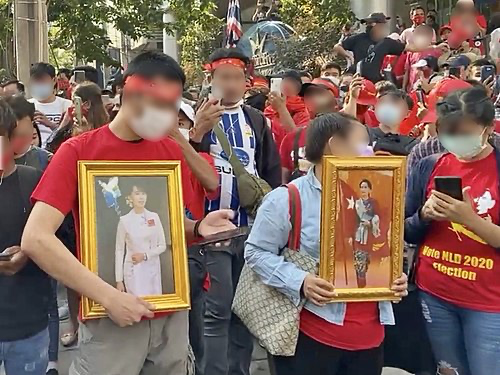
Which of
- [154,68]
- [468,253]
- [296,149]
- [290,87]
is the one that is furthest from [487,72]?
[154,68]

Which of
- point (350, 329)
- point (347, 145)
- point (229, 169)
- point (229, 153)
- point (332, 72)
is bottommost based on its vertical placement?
point (350, 329)

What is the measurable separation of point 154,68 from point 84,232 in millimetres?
663

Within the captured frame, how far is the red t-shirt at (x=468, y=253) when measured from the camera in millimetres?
3537

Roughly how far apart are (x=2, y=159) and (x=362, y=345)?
1766 millimetres

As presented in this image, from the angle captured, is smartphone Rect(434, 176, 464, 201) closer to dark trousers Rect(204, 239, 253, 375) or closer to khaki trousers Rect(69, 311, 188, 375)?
khaki trousers Rect(69, 311, 188, 375)

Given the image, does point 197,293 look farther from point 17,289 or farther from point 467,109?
point 467,109

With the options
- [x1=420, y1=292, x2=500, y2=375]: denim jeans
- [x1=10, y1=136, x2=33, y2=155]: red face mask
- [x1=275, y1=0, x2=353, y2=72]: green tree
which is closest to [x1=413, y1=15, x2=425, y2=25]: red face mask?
[x1=275, y1=0, x2=353, y2=72]: green tree

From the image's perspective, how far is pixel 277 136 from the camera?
6.57m

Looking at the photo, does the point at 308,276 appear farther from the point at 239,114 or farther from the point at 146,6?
the point at 146,6

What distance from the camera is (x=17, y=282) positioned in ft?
11.4

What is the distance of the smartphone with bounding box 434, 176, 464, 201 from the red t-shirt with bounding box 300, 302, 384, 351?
23.0 inches

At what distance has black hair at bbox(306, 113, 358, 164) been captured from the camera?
11.1 ft

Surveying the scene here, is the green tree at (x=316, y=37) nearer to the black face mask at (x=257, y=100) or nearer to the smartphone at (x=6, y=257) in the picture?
the black face mask at (x=257, y=100)

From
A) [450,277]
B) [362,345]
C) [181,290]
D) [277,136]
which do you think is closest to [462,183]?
[450,277]
